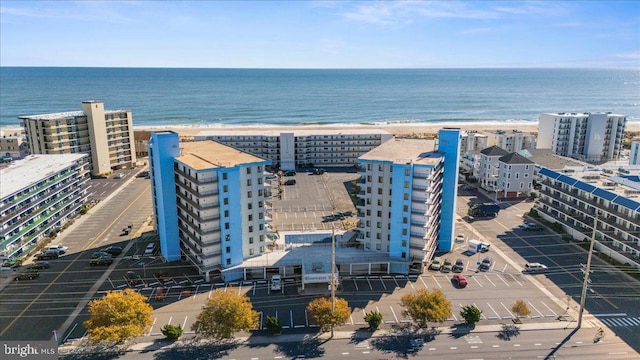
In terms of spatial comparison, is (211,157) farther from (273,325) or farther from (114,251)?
(273,325)

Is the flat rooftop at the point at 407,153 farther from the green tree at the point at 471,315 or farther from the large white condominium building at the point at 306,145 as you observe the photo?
the large white condominium building at the point at 306,145

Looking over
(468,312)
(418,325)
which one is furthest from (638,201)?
(418,325)

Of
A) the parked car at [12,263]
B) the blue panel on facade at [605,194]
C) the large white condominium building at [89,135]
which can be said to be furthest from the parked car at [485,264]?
the large white condominium building at [89,135]

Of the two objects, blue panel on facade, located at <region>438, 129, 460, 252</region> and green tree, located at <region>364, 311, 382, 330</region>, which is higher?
blue panel on facade, located at <region>438, 129, 460, 252</region>

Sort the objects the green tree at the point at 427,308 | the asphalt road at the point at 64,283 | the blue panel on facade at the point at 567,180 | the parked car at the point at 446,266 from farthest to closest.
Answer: the blue panel on facade at the point at 567,180 < the parked car at the point at 446,266 < the asphalt road at the point at 64,283 < the green tree at the point at 427,308

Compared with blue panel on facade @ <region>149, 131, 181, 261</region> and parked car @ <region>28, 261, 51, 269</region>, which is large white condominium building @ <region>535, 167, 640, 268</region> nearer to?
blue panel on facade @ <region>149, 131, 181, 261</region>

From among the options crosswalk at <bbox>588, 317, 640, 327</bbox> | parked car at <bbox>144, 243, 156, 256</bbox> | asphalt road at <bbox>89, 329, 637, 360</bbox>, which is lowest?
asphalt road at <bbox>89, 329, 637, 360</bbox>

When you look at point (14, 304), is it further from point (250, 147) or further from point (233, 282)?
point (250, 147)

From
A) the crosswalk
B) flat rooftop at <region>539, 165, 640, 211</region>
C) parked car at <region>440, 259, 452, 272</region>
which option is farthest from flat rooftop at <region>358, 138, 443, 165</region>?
the crosswalk
